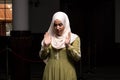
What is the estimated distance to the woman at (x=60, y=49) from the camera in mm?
4879

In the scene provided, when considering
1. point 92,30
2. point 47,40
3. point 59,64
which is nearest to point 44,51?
point 47,40

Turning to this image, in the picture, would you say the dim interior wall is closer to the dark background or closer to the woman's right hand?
the dark background

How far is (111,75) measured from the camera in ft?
45.8

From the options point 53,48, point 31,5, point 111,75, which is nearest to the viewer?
point 53,48

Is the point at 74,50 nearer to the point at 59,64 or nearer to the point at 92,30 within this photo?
the point at 59,64

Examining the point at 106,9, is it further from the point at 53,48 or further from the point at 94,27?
the point at 53,48

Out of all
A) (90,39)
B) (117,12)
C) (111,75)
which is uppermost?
(117,12)

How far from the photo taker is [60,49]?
4992 millimetres

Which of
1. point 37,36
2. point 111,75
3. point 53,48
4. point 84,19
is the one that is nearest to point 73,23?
point 84,19

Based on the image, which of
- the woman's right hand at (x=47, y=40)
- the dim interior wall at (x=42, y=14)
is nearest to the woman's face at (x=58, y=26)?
the woman's right hand at (x=47, y=40)

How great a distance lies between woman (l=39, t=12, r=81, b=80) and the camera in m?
4.88

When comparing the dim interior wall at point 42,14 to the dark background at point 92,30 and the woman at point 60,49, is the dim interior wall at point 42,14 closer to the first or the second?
the dark background at point 92,30

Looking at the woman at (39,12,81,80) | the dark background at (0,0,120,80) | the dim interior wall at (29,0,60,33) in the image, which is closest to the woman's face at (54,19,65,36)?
the woman at (39,12,81,80)

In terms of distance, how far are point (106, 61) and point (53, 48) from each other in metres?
12.2
